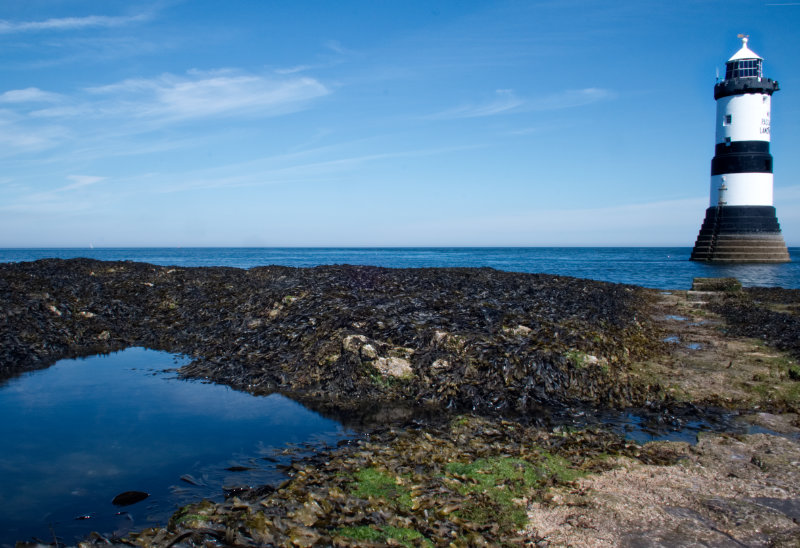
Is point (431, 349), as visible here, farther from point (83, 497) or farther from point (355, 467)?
point (83, 497)

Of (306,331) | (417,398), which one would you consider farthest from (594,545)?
(306,331)

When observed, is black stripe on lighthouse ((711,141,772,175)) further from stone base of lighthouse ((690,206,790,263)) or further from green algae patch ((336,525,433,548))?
green algae patch ((336,525,433,548))

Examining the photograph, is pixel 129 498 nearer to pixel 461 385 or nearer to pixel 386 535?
pixel 386 535

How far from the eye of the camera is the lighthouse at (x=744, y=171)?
4072 cm

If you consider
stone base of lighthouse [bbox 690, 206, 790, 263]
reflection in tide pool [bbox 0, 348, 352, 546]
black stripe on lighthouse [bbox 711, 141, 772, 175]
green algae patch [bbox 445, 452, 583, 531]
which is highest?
black stripe on lighthouse [bbox 711, 141, 772, 175]

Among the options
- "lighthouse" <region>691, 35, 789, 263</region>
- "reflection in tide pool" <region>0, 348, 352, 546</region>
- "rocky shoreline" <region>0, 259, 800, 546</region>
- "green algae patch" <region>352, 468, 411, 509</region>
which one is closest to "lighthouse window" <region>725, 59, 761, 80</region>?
"lighthouse" <region>691, 35, 789, 263</region>

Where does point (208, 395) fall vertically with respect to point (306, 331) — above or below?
below

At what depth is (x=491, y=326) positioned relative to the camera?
33.5ft

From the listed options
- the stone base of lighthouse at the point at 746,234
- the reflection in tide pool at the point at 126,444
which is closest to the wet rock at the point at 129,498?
the reflection in tide pool at the point at 126,444

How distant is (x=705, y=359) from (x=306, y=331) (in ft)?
27.1

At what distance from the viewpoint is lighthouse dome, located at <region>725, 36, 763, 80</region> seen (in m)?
41.3

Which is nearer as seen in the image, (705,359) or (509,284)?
Result: (705,359)

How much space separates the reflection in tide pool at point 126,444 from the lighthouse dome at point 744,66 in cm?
4844

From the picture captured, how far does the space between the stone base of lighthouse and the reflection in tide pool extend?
4807 cm
